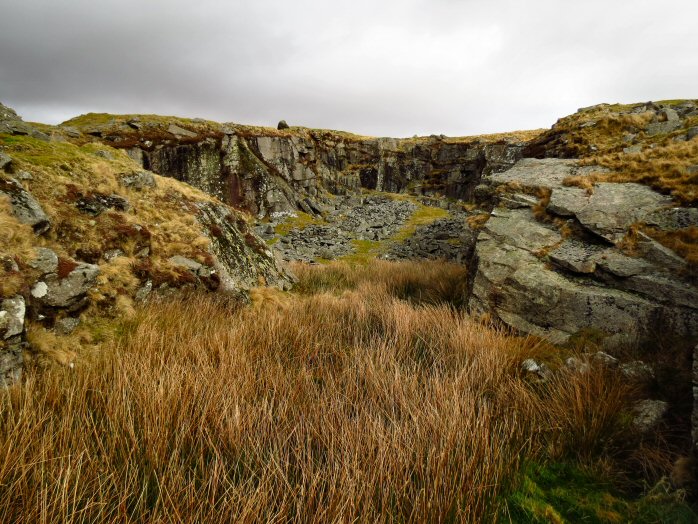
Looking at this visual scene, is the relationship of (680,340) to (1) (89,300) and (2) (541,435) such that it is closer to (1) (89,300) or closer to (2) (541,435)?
(2) (541,435)

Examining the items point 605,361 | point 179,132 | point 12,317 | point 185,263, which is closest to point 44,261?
point 12,317

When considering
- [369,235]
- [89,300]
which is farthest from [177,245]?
[369,235]

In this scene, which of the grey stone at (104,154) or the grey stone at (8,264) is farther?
the grey stone at (104,154)

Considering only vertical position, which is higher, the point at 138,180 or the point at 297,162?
the point at 297,162

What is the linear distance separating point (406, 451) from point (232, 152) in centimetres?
3140

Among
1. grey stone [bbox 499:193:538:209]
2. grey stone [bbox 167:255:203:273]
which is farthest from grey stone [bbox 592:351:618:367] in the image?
grey stone [bbox 167:255:203:273]

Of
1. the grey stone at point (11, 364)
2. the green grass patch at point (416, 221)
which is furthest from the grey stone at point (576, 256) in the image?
the green grass patch at point (416, 221)

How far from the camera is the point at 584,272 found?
226 inches

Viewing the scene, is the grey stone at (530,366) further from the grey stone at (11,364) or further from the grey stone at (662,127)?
the grey stone at (662,127)

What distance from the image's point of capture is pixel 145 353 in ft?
11.5

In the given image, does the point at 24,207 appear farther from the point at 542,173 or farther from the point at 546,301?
the point at 542,173

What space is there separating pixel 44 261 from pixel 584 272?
27.6ft

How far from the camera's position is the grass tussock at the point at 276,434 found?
178 cm

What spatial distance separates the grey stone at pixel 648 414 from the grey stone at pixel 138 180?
32.5 ft
